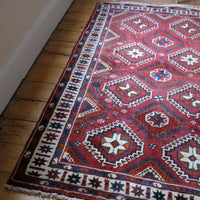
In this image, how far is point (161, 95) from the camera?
1695 mm

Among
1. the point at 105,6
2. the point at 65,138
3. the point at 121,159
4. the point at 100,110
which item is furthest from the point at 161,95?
the point at 105,6

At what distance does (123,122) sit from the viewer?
5.05 ft

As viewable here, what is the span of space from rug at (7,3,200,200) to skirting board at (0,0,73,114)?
265 millimetres

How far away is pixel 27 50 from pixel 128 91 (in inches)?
29.6

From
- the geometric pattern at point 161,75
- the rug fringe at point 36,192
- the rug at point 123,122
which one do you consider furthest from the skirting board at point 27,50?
the geometric pattern at point 161,75

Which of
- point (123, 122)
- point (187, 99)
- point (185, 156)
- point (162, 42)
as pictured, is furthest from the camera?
point (162, 42)

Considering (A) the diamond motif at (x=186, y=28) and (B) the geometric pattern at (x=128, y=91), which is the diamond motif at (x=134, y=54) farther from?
(A) the diamond motif at (x=186, y=28)

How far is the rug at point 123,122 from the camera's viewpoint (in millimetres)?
1263

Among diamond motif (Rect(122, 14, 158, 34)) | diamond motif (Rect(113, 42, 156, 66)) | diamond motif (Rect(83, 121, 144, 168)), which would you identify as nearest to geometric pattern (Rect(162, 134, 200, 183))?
diamond motif (Rect(83, 121, 144, 168))

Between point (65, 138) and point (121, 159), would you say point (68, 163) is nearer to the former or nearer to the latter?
point (65, 138)

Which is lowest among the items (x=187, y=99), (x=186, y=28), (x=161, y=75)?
(x=187, y=99)

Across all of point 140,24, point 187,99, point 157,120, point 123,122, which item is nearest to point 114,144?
point 123,122

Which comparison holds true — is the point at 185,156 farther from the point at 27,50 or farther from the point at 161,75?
the point at 27,50

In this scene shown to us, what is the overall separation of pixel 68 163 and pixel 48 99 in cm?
49
